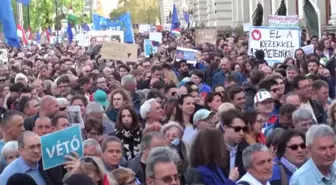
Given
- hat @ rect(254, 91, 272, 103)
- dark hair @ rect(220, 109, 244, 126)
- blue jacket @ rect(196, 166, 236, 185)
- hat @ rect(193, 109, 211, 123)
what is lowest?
blue jacket @ rect(196, 166, 236, 185)

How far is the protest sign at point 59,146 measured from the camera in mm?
8523

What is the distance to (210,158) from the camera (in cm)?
846

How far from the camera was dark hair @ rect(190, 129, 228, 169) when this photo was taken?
27.7 feet

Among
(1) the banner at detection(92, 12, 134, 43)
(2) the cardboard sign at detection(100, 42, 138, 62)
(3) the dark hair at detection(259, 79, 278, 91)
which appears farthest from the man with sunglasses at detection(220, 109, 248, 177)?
(1) the banner at detection(92, 12, 134, 43)

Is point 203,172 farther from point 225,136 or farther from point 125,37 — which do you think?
point 125,37

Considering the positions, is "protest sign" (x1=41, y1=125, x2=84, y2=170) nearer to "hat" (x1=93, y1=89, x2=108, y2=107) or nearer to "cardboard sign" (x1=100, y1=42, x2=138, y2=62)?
"hat" (x1=93, y1=89, x2=108, y2=107)

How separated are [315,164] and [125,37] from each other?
76.9ft

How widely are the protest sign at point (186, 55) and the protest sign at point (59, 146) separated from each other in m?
13.3

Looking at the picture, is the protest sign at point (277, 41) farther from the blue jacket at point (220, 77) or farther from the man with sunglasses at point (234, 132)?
the man with sunglasses at point (234, 132)

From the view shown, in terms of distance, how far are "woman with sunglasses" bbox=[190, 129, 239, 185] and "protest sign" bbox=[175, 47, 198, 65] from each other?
44.3ft

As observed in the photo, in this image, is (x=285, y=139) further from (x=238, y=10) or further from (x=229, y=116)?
(x=238, y=10)

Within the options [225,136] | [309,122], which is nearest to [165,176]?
[225,136]

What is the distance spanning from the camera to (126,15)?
31375 mm

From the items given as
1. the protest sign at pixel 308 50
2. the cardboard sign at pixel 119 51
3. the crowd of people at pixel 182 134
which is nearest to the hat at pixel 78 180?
the crowd of people at pixel 182 134
